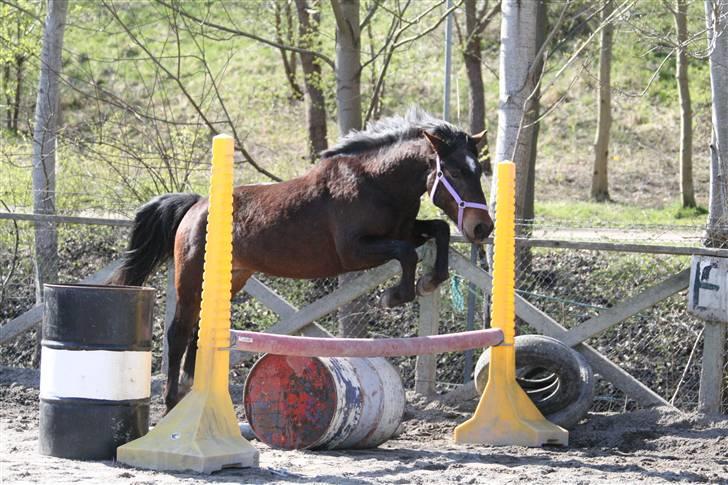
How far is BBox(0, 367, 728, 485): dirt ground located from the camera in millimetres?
4938

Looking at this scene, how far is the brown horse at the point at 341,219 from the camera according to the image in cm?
624

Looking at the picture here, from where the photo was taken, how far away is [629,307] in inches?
285

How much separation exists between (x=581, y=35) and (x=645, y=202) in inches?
154

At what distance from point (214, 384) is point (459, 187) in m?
2.01

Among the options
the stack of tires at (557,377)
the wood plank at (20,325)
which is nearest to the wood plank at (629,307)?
the stack of tires at (557,377)

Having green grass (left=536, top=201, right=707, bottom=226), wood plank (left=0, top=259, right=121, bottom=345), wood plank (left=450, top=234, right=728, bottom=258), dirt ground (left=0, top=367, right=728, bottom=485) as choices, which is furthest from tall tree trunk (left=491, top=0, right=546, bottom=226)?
green grass (left=536, top=201, right=707, bottom=226)

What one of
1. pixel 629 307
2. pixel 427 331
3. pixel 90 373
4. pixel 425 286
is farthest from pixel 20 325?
pixel 629 307

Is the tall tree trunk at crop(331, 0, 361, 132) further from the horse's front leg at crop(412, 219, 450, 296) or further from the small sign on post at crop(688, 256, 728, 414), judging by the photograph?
the small sign on post at crop(688, 256, 728, 414)

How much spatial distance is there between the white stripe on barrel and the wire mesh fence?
11.7ft

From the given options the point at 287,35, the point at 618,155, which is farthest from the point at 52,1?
the point at 618,155

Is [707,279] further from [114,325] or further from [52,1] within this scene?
[52,1]

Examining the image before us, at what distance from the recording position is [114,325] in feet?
17.3

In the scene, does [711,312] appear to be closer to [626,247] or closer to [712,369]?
[712,369]

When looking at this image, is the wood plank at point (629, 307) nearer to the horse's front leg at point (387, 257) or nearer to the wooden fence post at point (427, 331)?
the wooden fence post at point (427, 331)
